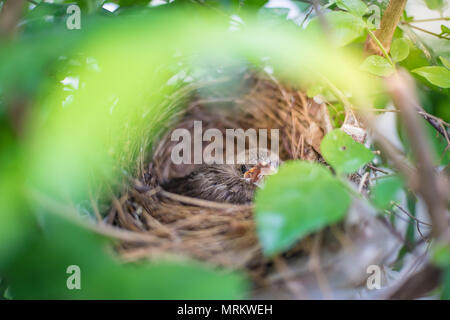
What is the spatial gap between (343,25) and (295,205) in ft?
1.41

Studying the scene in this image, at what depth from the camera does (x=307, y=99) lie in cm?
105

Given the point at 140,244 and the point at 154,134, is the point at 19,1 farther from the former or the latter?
the point at 154,134

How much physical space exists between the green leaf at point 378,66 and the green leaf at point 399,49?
64mm

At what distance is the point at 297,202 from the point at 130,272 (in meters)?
0.21

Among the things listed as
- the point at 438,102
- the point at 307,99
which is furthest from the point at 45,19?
the point at 438,102

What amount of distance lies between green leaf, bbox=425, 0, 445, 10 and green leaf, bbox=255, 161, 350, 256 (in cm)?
71

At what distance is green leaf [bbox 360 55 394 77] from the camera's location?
0.72 metres

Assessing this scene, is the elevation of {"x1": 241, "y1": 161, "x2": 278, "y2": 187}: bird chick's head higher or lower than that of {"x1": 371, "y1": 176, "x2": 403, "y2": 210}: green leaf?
higher

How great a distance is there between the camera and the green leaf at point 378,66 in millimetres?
716

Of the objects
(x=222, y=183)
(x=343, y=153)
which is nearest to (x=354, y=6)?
(x=343, y=153)

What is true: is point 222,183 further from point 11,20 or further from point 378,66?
point 11,20

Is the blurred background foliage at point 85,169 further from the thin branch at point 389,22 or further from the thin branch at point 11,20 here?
the thin branch at point 389,22

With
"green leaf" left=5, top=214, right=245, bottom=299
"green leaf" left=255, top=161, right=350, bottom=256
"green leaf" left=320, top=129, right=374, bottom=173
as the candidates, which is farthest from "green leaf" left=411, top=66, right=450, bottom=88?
"green leaf" left=5, top=214, right=245, bottom=299

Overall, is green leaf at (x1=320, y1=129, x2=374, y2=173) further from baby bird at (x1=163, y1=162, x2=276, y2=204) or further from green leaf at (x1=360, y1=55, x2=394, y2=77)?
baby bird at (x1=163, y1=162, x2=276, y2=204)
